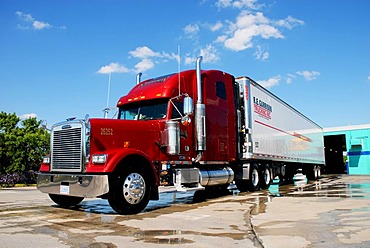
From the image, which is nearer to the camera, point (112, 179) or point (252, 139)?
point (112, 179)

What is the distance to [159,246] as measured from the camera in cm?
421

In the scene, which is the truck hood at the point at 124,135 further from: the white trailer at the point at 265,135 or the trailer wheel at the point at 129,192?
the white trailer at the point at 265,135

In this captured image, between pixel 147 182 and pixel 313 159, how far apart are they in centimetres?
1797

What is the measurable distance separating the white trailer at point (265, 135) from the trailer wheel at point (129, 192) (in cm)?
545

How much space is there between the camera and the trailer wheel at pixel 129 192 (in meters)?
6.61

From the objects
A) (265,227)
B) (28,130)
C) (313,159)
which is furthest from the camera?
(28,130)

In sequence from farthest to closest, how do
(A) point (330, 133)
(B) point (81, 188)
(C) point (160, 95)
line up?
(A) point (330, 133), (C) point (160, 95), (B) point (81, 188)

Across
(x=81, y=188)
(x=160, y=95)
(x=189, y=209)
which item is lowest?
(x=189, y=209)

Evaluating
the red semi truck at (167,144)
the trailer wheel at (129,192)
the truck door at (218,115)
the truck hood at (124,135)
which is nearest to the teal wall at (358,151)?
the red semi truck at (167,144)

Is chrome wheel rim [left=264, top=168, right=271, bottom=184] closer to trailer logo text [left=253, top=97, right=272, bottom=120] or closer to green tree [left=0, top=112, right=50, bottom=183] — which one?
trailer logo text [left=253, top=97, right=272, bottom=120]

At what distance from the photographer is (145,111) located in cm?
875

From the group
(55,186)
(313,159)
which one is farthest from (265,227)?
(313,159)

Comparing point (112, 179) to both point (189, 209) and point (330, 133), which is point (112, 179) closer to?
point (189, 209)

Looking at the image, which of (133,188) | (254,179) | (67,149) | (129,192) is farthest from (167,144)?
(254,179)
